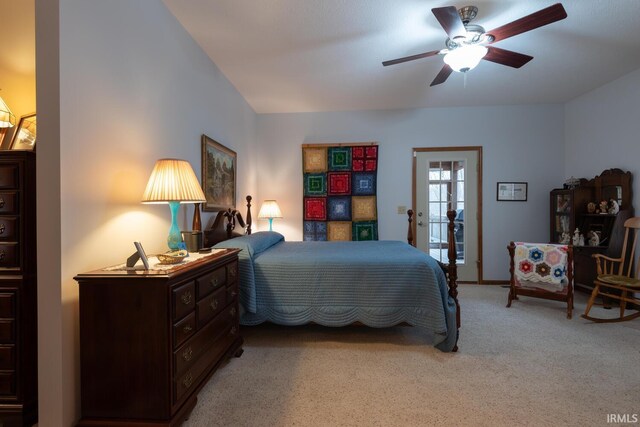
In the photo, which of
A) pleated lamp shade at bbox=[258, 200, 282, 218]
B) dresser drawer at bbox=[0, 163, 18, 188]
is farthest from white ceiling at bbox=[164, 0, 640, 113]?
dresser drawer at bbox=[0, 163, 18, 188]

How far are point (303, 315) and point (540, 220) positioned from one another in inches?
160

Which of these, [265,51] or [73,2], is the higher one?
[265,51]

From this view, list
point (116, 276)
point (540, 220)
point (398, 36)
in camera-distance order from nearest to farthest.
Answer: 1. point (116, 276)
2. point (398, 36)
3. point (540, 220)

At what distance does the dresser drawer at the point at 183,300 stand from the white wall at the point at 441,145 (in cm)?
302

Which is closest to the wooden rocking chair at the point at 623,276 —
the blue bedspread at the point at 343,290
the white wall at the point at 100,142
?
the blue bedspread at the point at 343,290

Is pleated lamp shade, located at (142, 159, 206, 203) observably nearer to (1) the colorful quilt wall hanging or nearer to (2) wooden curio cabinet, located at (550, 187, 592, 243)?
(1) the colorful quilt wall hanging

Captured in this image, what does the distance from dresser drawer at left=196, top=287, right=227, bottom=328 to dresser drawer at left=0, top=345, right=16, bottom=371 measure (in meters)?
0.82

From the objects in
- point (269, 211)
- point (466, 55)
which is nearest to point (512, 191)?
point (466, 55)

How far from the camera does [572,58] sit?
9.73 ft

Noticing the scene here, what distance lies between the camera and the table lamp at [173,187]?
65.5 inches

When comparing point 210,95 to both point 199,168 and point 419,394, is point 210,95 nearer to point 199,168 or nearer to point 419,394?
point 199,168

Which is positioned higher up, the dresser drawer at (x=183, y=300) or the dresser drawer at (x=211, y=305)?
the dresser drawer at (x=183, y=300)

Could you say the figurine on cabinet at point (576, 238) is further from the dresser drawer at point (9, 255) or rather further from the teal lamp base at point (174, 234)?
the dresser drawer at point (9, 255)

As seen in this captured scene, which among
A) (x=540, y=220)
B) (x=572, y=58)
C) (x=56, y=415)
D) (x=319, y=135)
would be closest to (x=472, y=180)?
(x=540, y=220)
